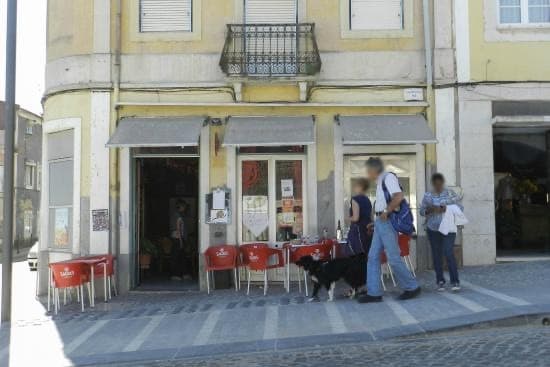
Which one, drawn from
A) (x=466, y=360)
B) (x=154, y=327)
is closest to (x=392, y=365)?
(x=466, y=360)

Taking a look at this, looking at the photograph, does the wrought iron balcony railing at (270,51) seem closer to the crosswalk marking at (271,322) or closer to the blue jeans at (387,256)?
the blue jeans at (387,256)

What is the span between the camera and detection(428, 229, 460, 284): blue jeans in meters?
9.03

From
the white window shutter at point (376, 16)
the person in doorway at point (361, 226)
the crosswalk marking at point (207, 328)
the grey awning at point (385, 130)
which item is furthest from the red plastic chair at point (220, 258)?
the white window shutter at point (376, 16)

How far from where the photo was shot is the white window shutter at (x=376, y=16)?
38.8 feet

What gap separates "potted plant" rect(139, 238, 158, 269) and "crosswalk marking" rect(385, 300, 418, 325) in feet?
18.5

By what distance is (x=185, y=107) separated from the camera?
1178cm

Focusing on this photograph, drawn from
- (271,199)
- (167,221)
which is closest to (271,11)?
(271,199)

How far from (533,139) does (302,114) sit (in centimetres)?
504

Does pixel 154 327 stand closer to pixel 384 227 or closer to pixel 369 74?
pixel 384 227

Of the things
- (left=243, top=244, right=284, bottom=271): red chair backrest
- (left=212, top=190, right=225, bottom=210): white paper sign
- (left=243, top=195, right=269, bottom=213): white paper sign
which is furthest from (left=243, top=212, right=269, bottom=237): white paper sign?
(left=243, top=244, right=284, bottom=271): red chair backrest

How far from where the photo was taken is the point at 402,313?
26.1ft

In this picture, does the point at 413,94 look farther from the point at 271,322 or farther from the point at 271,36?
the point at 271,322

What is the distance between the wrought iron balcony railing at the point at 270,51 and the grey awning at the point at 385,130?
1.22 m

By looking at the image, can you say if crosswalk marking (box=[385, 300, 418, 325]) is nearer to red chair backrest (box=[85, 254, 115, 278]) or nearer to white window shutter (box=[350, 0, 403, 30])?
red chair backrest (box=[85, 254, 115, 278])
